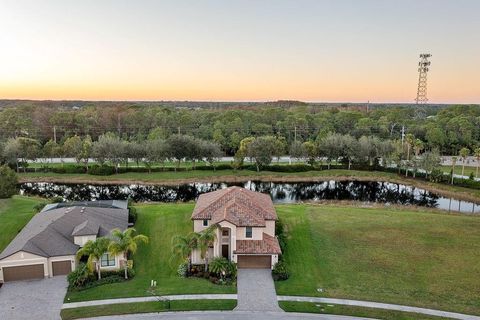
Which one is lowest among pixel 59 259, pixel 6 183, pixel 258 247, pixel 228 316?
pixel 228 316

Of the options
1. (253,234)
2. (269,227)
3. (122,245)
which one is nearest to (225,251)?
(253,234)

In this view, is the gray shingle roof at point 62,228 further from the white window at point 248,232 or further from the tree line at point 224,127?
the tree line at point 224,127

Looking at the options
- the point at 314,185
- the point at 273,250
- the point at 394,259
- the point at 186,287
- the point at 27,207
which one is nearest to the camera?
the point at 186,287

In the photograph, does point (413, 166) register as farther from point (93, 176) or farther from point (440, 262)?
point (93, 176)

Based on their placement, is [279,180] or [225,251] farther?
[279,180]

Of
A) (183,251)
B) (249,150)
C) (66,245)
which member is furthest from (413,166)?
(66,245)

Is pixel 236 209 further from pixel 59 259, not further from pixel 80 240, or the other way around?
pixel 59 259
